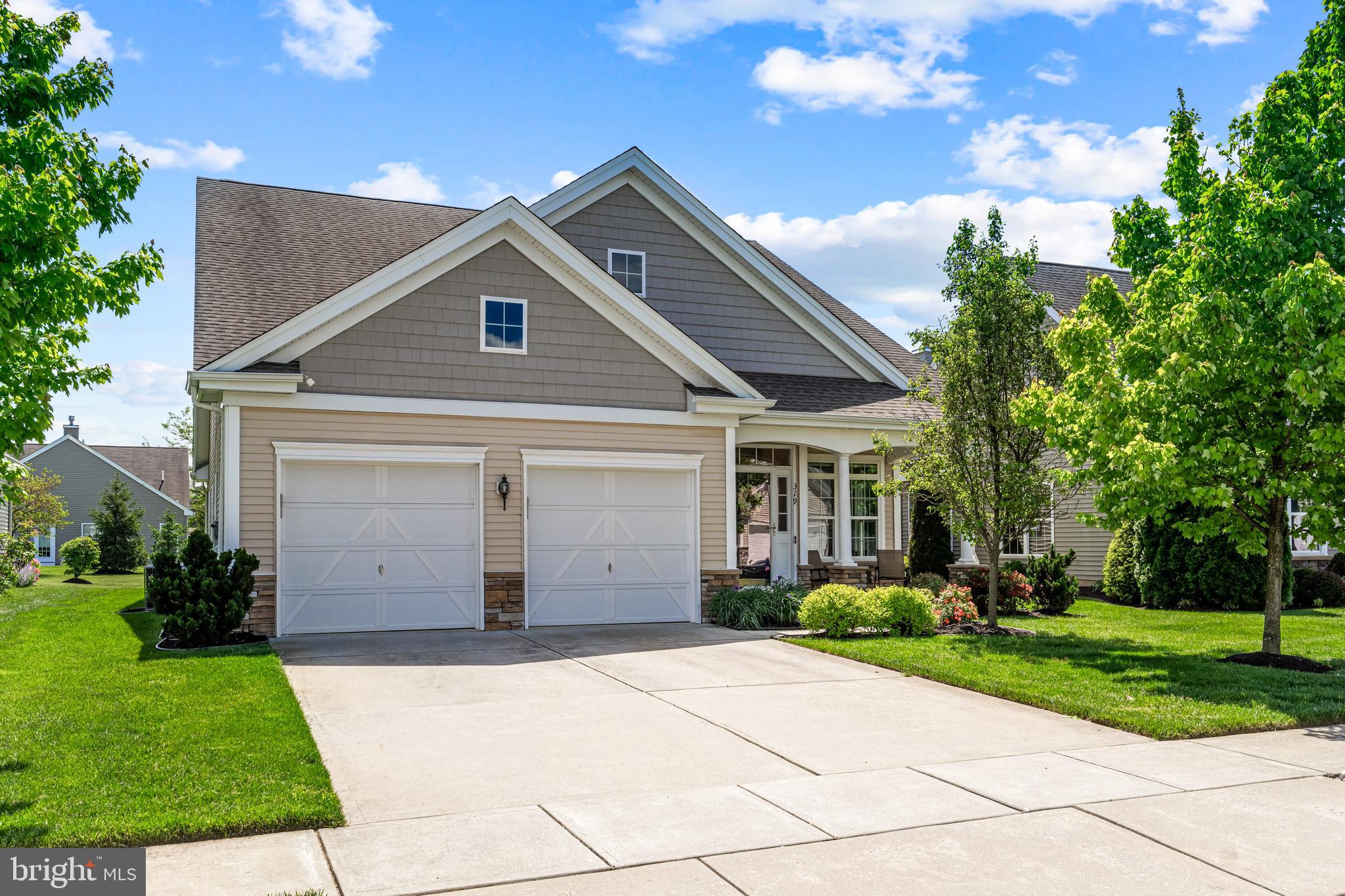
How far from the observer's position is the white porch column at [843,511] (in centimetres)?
1886

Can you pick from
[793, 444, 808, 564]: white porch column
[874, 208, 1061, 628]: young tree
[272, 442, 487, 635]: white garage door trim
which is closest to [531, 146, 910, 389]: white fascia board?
[793, 444, 808, 564]: white porch column

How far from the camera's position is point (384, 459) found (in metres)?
14.1

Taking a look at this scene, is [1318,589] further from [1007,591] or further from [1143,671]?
[1143,671]

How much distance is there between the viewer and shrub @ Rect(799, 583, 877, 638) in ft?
46.3

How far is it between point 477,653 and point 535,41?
7.61m

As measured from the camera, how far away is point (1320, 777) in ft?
23.1

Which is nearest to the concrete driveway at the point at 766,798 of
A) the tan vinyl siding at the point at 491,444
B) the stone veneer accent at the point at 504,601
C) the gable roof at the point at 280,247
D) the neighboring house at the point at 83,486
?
the tan vinyl siding at the point at 491,444

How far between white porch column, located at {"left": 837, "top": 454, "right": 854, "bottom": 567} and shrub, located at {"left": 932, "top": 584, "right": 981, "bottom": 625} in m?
2.99

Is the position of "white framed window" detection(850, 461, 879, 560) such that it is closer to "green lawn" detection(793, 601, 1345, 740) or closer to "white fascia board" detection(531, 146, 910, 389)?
"white fascia board" detection(531, 146, 910, 389)

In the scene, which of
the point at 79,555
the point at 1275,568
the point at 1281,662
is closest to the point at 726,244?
the point at 1275,568

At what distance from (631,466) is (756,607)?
9.47ft

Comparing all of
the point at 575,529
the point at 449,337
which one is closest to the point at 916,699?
the point at 575,529

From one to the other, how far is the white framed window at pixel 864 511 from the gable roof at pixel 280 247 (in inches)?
345

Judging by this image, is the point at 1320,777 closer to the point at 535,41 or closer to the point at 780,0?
the point at 780,0
